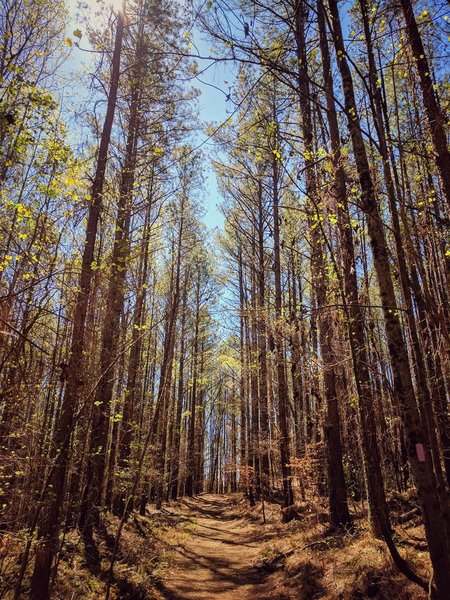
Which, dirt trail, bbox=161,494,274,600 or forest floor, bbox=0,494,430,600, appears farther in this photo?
dirt trail, bbox=161,494,274,600

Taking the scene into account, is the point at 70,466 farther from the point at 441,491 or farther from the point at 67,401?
the point at 441,491

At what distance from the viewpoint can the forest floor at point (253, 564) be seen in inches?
209

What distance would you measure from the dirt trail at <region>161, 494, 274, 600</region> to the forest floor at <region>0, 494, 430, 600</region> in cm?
2

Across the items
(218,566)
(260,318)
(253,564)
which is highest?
(260,318)

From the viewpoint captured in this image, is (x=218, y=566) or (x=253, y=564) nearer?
(x=253, y=564)

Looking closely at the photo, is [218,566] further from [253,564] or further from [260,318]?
[260,318]

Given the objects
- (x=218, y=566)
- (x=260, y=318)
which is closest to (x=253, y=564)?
(x=218, y=566)

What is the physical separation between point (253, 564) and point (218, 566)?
0.83 m

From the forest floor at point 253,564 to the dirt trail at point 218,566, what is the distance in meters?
0.02

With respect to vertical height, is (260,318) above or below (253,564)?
above

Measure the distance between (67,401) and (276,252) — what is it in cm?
858

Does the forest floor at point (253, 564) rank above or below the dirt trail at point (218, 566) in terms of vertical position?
above

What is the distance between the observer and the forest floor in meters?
5.31

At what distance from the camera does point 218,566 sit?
8.47 m
